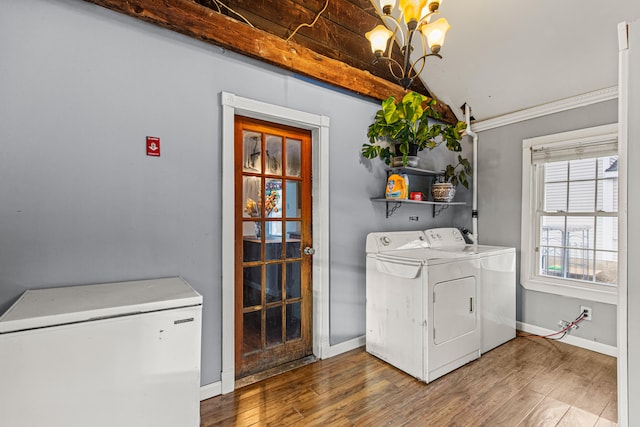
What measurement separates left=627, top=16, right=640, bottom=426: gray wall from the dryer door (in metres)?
1.09

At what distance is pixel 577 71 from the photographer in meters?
2.64

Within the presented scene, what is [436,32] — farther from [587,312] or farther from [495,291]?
[587,312]

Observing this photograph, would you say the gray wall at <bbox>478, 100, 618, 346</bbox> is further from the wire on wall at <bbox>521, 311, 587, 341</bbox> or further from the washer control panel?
the washer control panel

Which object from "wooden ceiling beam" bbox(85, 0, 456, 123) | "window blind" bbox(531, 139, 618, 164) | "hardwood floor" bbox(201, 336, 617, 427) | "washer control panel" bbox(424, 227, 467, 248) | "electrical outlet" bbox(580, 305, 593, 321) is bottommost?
"hardwood floor" bbox(201, 336, 617, 427)

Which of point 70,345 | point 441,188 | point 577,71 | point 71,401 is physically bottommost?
point 71,401

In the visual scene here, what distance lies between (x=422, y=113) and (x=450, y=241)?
143 centimetres

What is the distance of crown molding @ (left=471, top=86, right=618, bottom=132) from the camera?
266 cm

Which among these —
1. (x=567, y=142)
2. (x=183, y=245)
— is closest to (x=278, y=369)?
(x=183, y=245)

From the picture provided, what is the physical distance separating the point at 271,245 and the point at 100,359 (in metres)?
1.35

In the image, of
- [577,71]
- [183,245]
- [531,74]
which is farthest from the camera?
[531,74]

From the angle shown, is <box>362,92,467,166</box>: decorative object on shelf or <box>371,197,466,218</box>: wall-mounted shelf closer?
<box>362,92,467,166</box>: decorative object on shelf

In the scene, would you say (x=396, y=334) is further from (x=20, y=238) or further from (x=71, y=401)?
(x=20, y=238)

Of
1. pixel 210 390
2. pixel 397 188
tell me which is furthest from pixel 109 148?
pixel 397 188

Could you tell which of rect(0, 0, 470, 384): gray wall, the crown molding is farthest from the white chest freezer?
the crown molding
